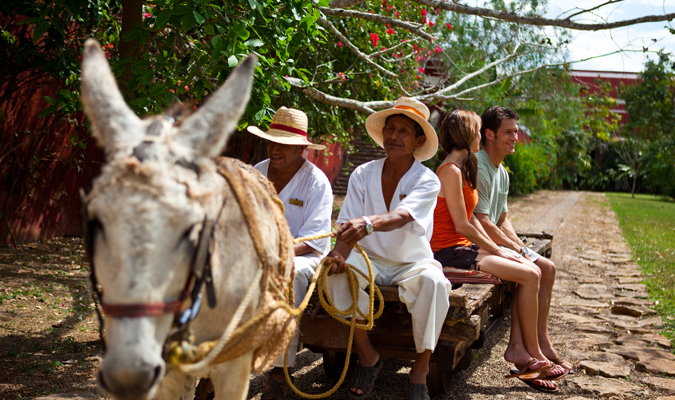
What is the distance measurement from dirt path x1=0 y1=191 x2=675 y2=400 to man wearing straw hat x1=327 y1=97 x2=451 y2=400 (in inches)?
19.4

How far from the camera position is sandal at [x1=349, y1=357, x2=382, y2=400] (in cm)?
369

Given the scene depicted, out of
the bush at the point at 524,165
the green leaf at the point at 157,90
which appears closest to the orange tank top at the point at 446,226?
the green leaf at the point at 157,90

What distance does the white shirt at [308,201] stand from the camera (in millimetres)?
3750

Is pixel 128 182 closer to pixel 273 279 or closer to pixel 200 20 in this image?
pixel 273 279

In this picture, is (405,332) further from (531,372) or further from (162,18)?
(162,18)

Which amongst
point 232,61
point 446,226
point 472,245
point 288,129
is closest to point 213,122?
point 232,61

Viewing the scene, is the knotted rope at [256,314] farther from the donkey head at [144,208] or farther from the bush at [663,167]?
the bush at [663,167]

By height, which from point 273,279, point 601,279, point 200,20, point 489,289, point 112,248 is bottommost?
point 601,279

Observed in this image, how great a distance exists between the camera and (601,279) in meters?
8.45

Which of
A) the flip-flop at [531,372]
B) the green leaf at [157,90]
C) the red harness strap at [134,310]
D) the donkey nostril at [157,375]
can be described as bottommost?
the flip-flop at [531,372]

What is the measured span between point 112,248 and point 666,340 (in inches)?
222

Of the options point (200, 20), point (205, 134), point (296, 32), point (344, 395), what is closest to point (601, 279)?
point (344, 395)

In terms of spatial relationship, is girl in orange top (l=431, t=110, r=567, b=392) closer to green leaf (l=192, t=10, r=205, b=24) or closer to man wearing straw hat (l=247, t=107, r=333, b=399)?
man wearing straw hat (l=247, t=107, r=333, b=399)

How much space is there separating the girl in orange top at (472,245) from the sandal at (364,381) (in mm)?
1253
